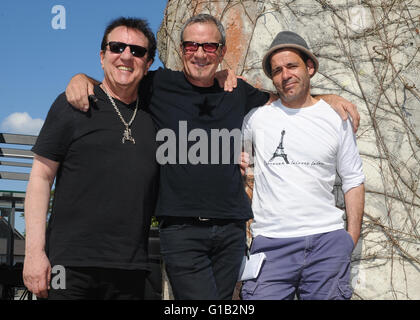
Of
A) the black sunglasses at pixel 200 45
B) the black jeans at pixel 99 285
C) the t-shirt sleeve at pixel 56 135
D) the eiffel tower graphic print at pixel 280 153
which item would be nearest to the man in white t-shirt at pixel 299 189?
the eiffel tower graphic print at pixel 280 153

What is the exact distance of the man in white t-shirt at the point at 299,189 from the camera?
2285 mm

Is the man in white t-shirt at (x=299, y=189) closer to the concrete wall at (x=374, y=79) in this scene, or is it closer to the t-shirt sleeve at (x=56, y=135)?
the concrete wall at (x=374, y=79)

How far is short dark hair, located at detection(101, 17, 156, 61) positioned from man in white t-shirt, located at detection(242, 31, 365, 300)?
2.01 feet

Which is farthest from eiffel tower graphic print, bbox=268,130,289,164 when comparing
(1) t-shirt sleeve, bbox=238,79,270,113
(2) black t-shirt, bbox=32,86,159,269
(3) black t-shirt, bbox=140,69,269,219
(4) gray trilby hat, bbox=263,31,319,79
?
(2) black t-shirt, bbox=32,86,159,269

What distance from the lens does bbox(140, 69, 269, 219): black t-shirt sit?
2146 millimetres

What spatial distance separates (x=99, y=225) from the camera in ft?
6.63

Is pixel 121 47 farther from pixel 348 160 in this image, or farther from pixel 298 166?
pixel 348 160

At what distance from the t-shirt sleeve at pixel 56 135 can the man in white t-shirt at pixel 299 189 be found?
2.98ft

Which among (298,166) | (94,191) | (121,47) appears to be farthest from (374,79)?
(94,191)

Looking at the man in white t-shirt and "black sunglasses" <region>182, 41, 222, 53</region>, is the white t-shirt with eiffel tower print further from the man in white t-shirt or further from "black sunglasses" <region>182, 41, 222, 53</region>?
"black sunglasses" <region>182, 41, 222, 53</region>

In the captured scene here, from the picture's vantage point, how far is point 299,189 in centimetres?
232

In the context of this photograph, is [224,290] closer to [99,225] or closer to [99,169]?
[99,225]

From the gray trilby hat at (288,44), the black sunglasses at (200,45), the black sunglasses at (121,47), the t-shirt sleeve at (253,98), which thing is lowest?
the t-shirt sleeve at (253,98)

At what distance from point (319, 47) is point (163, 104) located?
4.78 feet
